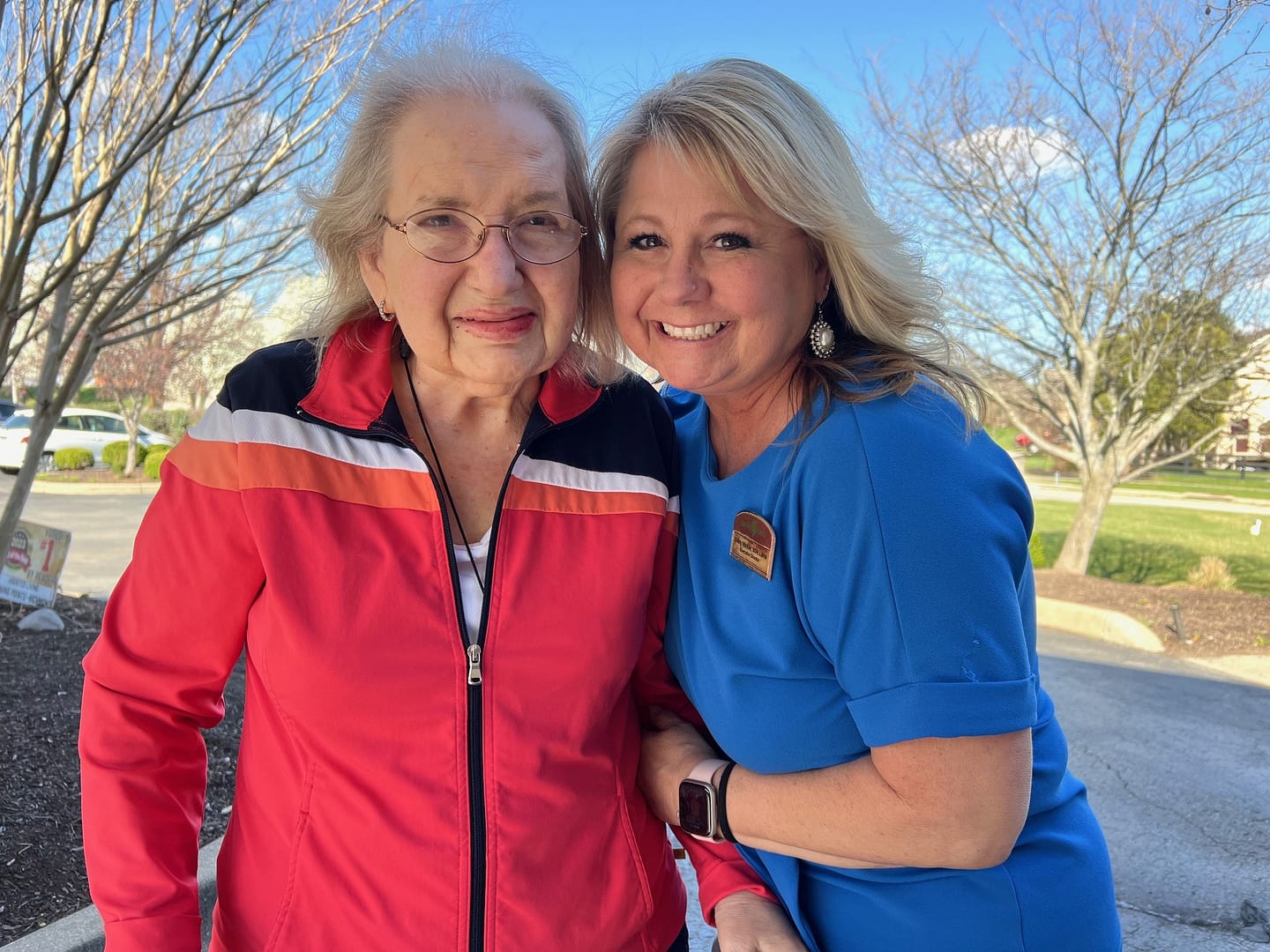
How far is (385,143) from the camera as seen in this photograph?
5.79 ft

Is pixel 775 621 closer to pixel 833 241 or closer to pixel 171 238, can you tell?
pixel 833 241

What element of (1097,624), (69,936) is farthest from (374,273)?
(1097,624)

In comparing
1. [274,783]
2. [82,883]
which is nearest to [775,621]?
[274,783]

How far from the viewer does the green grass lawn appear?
13820 millimetres

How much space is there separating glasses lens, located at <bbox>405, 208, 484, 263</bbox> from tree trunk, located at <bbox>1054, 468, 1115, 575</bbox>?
12.1 metres

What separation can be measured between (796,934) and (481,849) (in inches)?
24.5

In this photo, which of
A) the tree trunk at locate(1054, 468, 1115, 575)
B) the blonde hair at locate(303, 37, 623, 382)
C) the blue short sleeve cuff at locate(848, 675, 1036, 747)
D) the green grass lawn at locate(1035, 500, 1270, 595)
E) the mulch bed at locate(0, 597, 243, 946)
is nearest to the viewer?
the blue short sleeve cuff at locate(848, 675, 1036, 747)

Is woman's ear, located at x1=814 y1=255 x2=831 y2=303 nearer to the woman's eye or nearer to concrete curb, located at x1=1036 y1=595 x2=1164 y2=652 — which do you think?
the woman's eye

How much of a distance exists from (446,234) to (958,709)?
3.92 ft

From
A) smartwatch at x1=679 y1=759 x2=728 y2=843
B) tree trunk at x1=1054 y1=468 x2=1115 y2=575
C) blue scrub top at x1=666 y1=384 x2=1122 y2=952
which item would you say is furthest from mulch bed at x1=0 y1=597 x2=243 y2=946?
tree trunk at x1=1054 y1=468 x2=1115 y2=575

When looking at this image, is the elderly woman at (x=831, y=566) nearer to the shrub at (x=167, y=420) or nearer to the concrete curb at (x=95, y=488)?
the concrete curb at (x=95, y=488)

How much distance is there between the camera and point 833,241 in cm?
179

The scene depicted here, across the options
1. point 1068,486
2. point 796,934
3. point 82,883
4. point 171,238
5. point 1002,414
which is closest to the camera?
point 796,934

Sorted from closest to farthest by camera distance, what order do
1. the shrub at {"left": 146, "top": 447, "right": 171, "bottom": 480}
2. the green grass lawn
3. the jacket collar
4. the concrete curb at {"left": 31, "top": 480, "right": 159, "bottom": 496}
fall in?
the jacket collar
the green grass lawn
the concrete curb at {"left": 31, "top": 480, "right": 159, "bottom": 496}
the shrub at {"left": 146, "top": 447, "right": 171, "bottom": 480}
